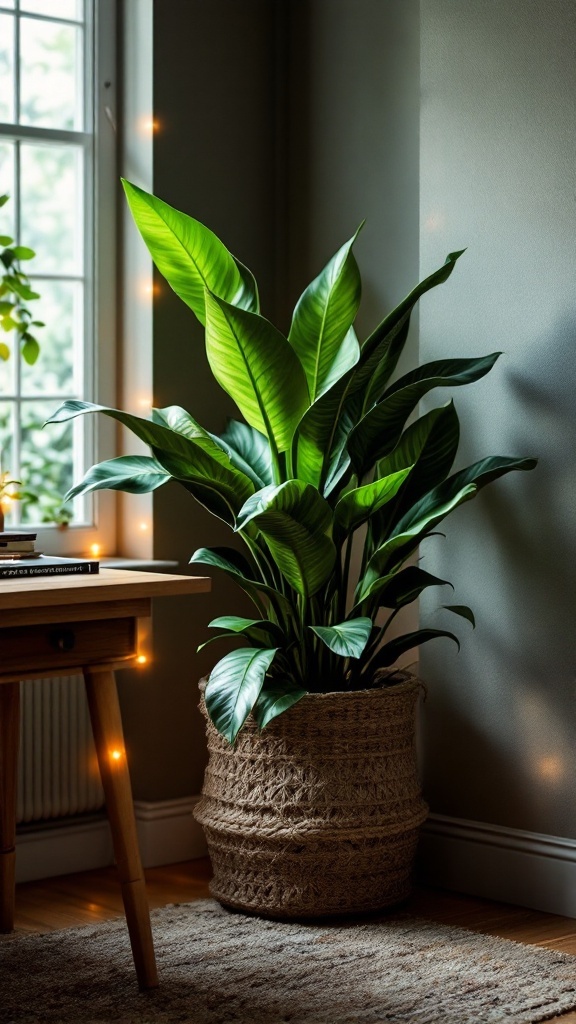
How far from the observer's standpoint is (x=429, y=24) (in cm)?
325

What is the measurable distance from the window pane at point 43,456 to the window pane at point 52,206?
1.27 feet

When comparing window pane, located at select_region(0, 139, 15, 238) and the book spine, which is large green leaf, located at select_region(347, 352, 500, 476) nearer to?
the book spine

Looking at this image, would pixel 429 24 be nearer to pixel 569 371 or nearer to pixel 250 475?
pixel 569 371

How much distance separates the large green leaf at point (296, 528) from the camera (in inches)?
102

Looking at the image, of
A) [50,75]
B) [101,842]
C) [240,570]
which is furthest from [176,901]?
[50,75]

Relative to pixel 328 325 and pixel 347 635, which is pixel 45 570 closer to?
pixel 347 635

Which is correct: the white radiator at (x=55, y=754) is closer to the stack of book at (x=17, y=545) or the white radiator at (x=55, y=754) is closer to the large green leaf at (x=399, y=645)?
the stack of book at (x=17, y=545)

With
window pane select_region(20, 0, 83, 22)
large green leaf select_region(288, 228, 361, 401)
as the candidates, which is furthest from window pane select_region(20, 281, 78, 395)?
large green leaf select_region(288, 228, 361, 401)

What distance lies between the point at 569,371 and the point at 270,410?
675 mm

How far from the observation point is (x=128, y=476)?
285 cm

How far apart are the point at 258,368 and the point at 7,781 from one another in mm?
1009

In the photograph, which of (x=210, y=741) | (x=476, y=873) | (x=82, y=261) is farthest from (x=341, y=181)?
(x=476, y=873)

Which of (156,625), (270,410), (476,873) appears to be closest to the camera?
(270,410)

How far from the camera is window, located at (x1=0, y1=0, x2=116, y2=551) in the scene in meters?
Result: 3.43
